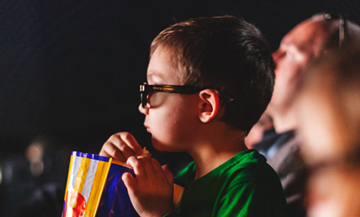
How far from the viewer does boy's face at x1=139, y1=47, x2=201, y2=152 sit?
607 millimetres

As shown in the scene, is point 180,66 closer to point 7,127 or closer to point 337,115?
point 337,115

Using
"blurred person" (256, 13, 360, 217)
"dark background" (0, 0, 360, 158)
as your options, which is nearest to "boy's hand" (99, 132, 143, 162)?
"dark background" (0, 0, 360, 158)

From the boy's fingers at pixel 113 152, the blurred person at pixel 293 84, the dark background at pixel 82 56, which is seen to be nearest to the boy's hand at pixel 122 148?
the boy's fingers at pixel 113 152

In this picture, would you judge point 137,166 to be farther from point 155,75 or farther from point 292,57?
point 292,57

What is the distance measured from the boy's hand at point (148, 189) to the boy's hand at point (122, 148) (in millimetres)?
137

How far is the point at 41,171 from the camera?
779 mm

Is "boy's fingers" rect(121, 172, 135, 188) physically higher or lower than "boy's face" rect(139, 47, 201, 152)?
lower

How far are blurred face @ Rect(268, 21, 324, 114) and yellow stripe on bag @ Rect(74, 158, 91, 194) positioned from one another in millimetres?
529

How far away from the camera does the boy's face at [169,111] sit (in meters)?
0.61

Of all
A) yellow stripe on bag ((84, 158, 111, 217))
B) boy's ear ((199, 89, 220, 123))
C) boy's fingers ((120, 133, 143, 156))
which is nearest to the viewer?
yellow stripe on bag ((84, 158, 111, 217))

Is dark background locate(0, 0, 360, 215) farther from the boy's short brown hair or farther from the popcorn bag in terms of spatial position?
the popcorn bag

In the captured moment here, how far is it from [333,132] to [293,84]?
0.16m

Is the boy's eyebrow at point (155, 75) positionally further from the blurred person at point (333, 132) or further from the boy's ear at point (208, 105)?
the blurred person at point (333, 132)

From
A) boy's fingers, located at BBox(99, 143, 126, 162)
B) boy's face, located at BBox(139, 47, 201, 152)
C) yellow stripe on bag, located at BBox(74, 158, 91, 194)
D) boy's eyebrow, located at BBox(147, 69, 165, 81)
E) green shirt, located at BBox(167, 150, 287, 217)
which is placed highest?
boy's eyebrow, located at BBox(147, 69, 165, 81)
